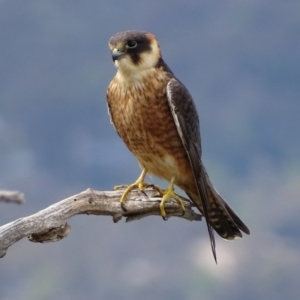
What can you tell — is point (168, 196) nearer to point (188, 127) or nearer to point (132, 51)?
point (188, 127)

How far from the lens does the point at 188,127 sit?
3857 millimetres

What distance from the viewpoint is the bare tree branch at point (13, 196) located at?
1877 mm

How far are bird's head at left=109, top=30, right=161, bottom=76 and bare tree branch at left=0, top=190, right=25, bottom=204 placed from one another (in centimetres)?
190

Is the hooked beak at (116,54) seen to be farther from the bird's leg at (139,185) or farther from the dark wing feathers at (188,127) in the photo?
the bird's leg at (139,185)

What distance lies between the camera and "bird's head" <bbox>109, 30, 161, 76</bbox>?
12.1 feet

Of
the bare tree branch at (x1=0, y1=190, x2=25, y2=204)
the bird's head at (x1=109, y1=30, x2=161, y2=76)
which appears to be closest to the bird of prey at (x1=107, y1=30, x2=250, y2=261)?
the bird's head at (x1=109, y1=30, x2=161, y2=76)

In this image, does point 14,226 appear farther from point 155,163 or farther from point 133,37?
point 133,37

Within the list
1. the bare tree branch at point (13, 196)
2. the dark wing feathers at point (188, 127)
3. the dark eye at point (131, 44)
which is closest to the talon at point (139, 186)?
the dark wing feathers at point (188, 127)

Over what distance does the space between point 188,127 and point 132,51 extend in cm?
58

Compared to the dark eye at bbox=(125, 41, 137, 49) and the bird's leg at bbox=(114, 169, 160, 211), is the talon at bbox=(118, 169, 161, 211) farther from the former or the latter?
the dark eye at bbox=(125, 41, 137, 49)

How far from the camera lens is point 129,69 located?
12.3 feet

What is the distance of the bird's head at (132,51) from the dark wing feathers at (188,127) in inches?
8.1

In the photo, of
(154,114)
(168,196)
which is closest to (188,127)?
(154,114)

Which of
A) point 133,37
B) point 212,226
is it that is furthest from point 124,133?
point 212,226
